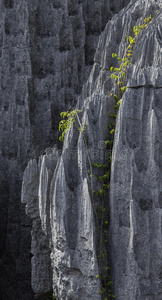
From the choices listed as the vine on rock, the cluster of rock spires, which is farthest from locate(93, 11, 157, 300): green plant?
the cluster of rock spires

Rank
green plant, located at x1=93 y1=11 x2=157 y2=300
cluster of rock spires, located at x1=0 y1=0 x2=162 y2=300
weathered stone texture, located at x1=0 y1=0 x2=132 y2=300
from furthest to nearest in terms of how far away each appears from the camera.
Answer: weathered stone texture, located at x1=0 y1=0 x2=132 y2=300
green plant, located at x1=93 y1=11 x2=157 y2=300
cluster of rock spires, located at x1=0 y1=0 x2=162 y2=300

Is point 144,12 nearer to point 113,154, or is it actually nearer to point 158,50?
point 158,50

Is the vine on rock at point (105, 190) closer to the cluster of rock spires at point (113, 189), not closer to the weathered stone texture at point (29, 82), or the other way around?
the cluster of rock spires at point (113, 189)

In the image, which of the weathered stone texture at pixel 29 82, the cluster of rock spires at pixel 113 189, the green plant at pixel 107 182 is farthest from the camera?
the weathered stone texture at pixel 29 82

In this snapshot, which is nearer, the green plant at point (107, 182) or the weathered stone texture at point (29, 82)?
the green plant at point (107, 182)

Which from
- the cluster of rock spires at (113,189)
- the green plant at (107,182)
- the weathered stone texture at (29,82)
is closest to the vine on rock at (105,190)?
A: the green plant at (107,182)

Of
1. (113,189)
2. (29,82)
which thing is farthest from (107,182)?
(29,82)

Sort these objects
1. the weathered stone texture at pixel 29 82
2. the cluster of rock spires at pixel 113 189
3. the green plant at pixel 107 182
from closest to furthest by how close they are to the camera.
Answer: the cluster of rock spires at pixel 113 189 → the green plant at pixel 107 182 → the weathered stone texture at pixel 29 82

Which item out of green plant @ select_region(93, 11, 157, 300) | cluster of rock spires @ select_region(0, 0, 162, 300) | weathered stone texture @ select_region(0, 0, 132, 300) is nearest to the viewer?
cluster of rock spires @ select_region(0, 0, 162, 300)

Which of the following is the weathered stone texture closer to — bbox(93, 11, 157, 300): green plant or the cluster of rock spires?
the cluster of rock spires

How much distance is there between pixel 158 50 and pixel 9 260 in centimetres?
849

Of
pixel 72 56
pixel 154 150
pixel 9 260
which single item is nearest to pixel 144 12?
pixel 154 150

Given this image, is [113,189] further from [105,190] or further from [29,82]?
[29,82]

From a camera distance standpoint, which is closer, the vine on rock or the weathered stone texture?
the vine on rock
